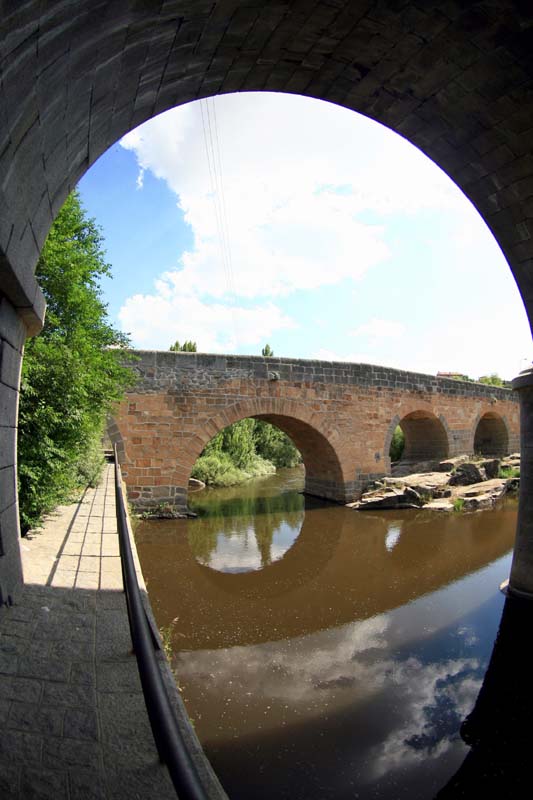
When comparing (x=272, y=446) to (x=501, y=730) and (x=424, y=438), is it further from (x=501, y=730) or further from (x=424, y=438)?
(x=501, y=730)

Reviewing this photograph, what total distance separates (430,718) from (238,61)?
4845 mm

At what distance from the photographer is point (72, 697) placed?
80.0 inches

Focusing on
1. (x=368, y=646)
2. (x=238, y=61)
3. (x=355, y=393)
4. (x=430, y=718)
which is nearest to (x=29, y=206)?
(x=238, y=61)

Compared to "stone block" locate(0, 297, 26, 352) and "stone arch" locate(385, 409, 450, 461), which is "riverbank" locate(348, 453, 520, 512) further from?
"stone block" locate(0, 297, 26, 352)

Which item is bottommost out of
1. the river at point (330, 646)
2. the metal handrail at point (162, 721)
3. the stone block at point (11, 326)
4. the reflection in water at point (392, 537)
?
the river at point (330, 646)

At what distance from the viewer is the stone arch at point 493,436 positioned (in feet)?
65.7

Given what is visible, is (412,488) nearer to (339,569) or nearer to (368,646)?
(339,569)

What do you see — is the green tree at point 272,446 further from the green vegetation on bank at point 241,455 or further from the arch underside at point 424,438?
the arch underside at point 424,438

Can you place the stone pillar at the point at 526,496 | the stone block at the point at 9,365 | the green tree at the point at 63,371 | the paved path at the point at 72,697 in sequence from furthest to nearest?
1. the stone pillar at the point at 526,496
2. the green tree at the point at 63,371
3. the stone block at the point at 9,365
4. the paved path at the point at 72,697

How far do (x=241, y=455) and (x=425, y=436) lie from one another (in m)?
7.05

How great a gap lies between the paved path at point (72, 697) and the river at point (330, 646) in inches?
41.3

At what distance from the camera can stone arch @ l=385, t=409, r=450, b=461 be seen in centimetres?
1495

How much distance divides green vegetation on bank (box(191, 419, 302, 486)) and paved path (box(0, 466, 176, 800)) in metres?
12.4

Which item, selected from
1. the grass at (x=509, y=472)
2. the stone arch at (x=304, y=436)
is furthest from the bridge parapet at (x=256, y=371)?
the grass at (x=509, y=472)
